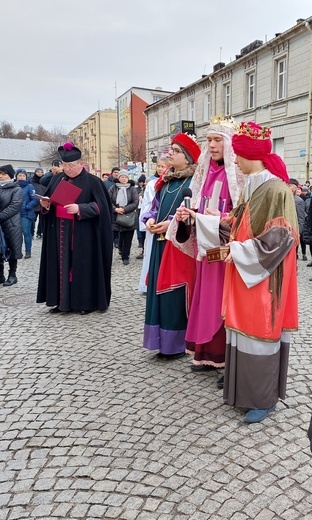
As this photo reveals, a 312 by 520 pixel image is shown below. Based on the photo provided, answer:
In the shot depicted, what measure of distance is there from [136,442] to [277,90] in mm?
21186

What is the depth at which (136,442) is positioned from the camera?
2771 mm

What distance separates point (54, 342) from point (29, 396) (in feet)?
4.11

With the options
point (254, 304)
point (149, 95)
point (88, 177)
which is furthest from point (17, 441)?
point (149, 95)

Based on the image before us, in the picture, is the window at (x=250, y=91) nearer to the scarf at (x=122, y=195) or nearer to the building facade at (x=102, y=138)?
the scarf at (x=122, y=195)

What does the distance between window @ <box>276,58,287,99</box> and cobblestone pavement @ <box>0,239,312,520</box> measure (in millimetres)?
18812

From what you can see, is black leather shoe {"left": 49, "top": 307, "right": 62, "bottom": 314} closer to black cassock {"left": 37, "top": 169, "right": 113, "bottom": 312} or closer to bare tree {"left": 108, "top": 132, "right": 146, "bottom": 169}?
black cassock {"left": 37, "top": 169, "right": 113, "bottom": 312}

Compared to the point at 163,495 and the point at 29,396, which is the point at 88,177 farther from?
the point at 163,495

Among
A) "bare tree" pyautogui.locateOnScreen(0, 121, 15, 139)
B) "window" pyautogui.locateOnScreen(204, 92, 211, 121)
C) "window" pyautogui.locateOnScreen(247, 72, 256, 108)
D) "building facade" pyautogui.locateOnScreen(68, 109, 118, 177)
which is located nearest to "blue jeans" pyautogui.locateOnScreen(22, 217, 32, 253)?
"window" pyautogui.locateOnScreen(247, 72, 256, 108)

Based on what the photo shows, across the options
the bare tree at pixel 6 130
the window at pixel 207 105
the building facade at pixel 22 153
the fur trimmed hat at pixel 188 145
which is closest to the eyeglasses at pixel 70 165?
the fur trimmed hat at pixel 188 145

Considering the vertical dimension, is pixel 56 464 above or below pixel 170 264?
below

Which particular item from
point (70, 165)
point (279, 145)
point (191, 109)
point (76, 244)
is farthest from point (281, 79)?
point (76, 244)

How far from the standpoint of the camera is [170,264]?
12.7ft

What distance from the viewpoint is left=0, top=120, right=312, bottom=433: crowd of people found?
2.78 m

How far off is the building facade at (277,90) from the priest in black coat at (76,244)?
944cm
